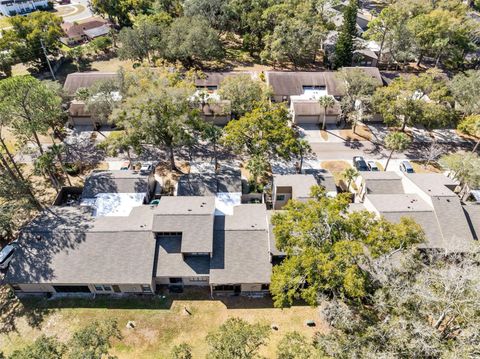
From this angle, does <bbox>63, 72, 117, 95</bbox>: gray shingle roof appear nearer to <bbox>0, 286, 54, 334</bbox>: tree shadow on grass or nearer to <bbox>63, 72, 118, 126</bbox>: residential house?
<bbox>63, 72, 118, 126</bbox>: residential house

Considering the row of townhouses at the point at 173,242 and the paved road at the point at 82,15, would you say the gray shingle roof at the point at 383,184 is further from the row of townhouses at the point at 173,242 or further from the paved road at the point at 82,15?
the paved road at the point at 82,15

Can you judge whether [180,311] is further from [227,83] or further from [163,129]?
[227,83]

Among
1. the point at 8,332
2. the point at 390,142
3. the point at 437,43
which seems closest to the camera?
the point at 8,332

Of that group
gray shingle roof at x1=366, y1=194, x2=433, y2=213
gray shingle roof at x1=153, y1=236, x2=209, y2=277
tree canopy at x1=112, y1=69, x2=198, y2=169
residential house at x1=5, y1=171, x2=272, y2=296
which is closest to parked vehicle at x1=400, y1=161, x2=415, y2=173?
gray shingle roof at x1=366, y1=194, x2=433, y2=213

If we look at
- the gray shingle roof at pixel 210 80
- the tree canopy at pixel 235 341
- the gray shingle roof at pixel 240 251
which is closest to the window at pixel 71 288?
the gray shingle roof at pixel 240 251

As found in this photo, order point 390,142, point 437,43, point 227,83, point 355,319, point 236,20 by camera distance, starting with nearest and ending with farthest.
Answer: point 355,319, point 390,142, point 227,83, point 437,43, point 236,20

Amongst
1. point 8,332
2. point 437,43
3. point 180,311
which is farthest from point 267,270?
point 437,43
